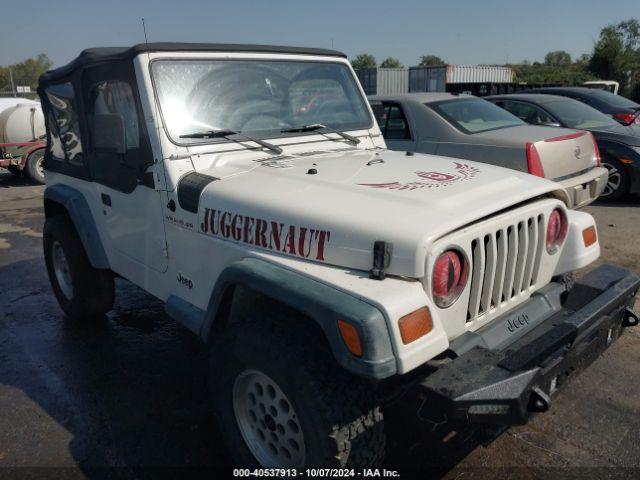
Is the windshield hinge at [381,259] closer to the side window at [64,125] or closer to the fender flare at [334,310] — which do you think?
the fender flare at [334,310]

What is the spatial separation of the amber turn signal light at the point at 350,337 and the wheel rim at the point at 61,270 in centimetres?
327

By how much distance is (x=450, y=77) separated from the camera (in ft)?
85.1

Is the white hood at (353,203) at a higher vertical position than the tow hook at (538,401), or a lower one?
higher

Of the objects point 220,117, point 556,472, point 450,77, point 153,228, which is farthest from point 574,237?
point 450,77

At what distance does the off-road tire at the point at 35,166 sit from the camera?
12.5m

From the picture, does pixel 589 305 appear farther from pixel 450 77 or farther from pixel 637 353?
pixel 450 77

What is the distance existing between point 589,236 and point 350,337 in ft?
5.63

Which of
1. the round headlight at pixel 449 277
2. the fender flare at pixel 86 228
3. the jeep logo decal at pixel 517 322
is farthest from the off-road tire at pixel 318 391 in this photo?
the fender flare at pixel 86 228

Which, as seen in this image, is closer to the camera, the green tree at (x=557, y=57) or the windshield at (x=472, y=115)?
the windshield at (x=472, y=115)

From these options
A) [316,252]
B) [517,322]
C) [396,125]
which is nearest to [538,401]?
[517,322]

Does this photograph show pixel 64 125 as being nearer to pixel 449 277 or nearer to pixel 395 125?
pixel 449 277

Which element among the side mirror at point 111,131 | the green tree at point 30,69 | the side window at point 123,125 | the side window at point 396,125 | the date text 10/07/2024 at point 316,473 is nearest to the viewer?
the date text 10/07/2024 at point 316,473

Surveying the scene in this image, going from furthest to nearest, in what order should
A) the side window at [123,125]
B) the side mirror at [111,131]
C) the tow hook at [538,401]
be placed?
1. the side window at [123,125]
2. the side mirror at [111,131]
3. the tow hook at [538,401]

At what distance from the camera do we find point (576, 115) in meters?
8.23
